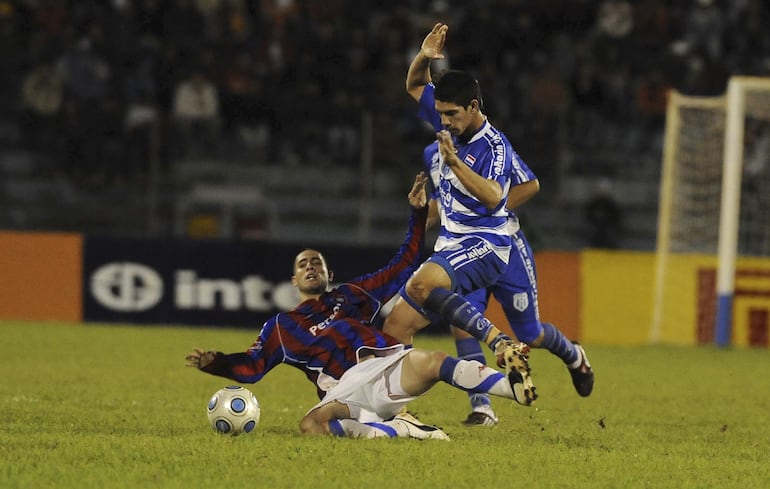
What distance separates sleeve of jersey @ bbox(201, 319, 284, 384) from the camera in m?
7.55

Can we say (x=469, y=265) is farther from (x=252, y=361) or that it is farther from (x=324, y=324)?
(x=252, y=361)

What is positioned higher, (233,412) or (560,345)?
(560,345)

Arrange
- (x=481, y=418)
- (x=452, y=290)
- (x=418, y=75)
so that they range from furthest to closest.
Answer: (x=481, y=418)
(x=418, y=75)
(x=452, y=290)

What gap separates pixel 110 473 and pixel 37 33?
14.2m

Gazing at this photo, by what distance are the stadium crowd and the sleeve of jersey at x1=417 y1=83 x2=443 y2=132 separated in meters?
10.2

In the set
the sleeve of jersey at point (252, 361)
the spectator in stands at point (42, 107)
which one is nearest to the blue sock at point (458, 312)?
the sleeve of jersey at point (252, 361)

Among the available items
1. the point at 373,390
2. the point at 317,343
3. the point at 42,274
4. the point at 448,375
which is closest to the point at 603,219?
the point at 42,274

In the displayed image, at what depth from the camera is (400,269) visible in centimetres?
846

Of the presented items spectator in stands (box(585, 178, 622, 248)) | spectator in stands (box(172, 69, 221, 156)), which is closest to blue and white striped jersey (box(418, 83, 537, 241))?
spectator in stands (box(585, 178, 622, 248))

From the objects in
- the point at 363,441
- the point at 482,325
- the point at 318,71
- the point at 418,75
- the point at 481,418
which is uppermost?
the point at 318,71

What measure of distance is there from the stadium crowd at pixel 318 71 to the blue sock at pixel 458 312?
11156mm

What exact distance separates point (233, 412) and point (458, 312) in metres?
1.37

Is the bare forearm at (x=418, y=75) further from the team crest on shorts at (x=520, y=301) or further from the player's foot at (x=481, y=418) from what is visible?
the player's foot at (x=481, y=418)

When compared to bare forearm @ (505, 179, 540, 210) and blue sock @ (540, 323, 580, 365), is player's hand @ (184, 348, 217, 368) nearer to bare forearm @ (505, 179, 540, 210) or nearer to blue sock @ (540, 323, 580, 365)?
bare forearm @ (505, 179, 540, 210)
